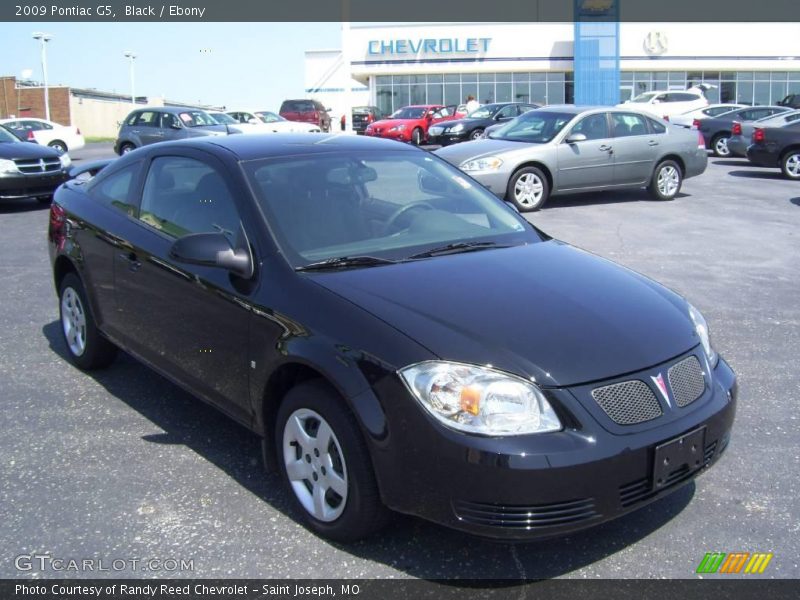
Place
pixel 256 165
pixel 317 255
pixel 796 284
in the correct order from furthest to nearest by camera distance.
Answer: pixel 796 284 → pixel 256 165 → pixel 317 255

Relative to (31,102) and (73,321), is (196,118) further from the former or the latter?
(31,102)

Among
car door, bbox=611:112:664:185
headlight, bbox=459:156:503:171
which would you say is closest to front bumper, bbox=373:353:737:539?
headlight, bbox=459:156:503:171

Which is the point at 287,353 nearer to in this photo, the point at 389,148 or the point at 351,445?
the point at 351,445

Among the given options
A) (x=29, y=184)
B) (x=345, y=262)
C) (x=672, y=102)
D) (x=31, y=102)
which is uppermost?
(x=31, y=102)

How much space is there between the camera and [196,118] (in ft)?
70.8

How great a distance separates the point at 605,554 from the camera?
3.33m

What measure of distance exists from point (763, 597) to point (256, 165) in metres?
2.99

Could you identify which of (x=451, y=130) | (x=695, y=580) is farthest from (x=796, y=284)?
(x=451, y=130)

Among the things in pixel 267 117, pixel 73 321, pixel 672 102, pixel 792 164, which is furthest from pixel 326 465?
pixel 672 102

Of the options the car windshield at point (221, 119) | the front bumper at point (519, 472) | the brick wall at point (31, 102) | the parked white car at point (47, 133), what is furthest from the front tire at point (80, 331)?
the brick wall at point (31, 102)

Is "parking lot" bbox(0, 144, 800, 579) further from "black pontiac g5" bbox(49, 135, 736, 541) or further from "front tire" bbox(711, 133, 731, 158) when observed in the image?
"front tire" bbox(711, 133, 731, 158)

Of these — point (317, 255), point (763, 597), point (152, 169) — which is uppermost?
point (152, 169)

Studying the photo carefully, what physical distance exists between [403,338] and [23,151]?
1272cm

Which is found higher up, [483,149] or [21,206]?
[483,149]
